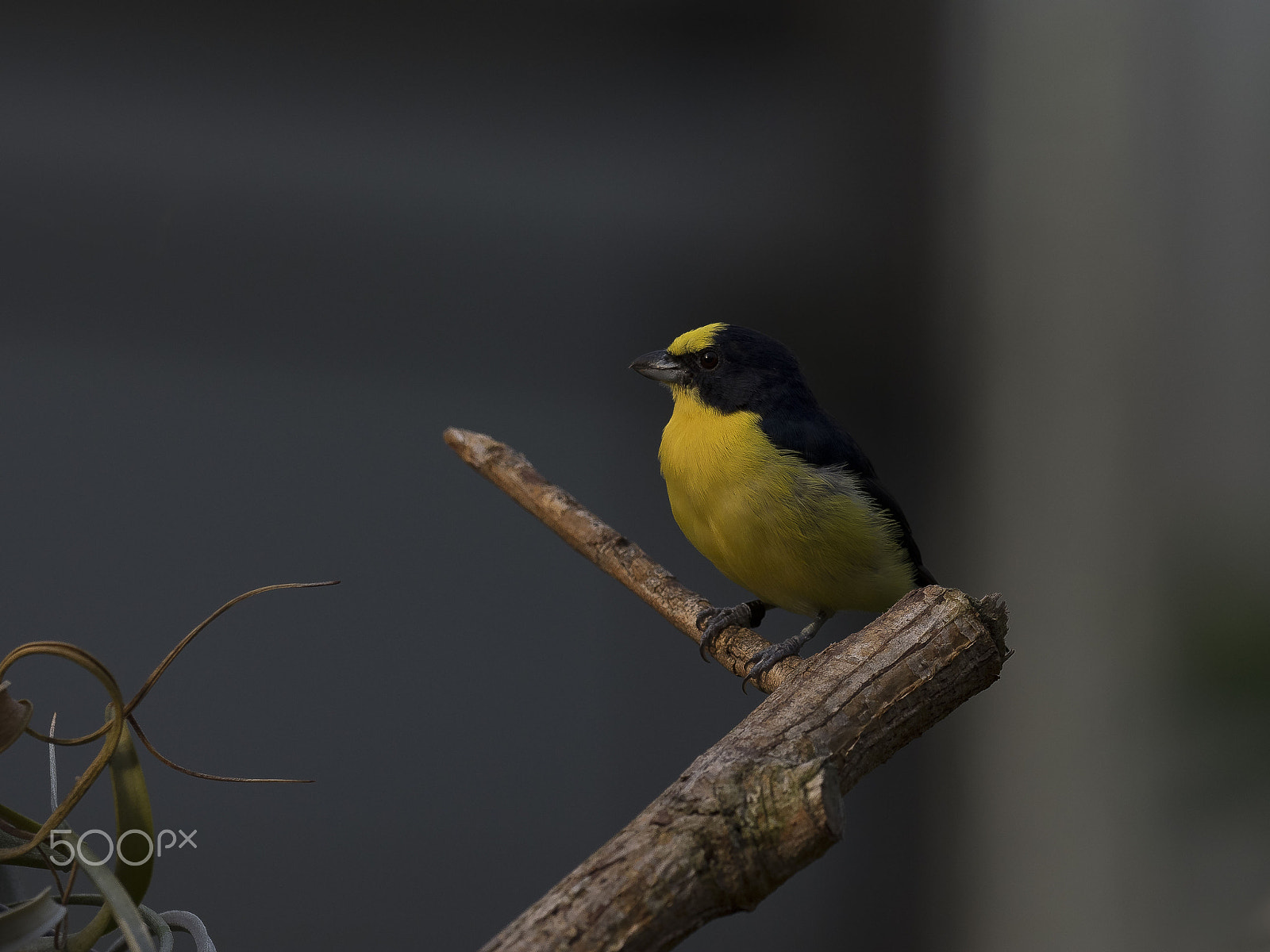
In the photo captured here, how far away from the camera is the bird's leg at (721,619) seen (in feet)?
5.16

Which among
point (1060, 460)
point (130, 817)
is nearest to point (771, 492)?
point (130, 817)

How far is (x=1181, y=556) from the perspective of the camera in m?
3.36

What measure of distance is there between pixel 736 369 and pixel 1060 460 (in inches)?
94.4

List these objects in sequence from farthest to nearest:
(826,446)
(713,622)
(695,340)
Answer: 1. (695,340)
2. (826,446)
3. (713,622)

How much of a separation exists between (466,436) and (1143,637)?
2.74m

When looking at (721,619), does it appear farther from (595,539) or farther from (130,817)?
(130,817)

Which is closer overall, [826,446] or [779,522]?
[779,522]

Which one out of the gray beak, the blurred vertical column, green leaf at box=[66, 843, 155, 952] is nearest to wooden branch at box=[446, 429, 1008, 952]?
green leaf at box=[66, 843, 155, 952]

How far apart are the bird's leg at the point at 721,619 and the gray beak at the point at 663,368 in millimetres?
434

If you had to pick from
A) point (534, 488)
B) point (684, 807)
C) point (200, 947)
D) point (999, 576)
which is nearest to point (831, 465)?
point (534, 488)

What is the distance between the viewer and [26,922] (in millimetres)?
562

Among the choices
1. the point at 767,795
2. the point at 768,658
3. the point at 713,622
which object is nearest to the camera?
the point at 767,795

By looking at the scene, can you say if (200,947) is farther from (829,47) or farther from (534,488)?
(829,47)

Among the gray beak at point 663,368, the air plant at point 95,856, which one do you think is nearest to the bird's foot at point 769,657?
the gray beak at point 663,368
